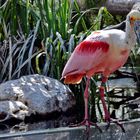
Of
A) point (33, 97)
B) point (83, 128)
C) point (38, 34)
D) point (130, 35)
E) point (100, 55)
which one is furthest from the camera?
point (38, 34)

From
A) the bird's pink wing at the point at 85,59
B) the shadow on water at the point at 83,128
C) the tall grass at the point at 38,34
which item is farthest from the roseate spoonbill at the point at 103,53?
the tall grass at the point at 38,34

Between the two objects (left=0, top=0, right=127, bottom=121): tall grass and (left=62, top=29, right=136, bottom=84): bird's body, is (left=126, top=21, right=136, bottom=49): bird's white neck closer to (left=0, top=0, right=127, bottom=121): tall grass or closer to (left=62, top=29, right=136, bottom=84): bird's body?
(left=62, top=29, right=136, bottom=84): bird's body

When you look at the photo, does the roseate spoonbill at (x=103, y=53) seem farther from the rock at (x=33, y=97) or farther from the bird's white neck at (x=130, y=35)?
the rock at (x=33, y=97)

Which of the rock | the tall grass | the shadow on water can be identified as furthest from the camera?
the tall grass

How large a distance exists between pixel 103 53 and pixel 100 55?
0.15 feet

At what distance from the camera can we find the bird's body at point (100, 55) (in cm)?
374

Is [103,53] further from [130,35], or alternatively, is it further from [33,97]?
[33,97]

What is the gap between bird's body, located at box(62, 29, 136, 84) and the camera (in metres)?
3.74

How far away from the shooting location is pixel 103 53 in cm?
381

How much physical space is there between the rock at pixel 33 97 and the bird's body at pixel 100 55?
53.8 inches

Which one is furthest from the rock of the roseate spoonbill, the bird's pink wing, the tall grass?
the bird's pink wing

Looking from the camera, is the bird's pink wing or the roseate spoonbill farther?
the bird's pink wing

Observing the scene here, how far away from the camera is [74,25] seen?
21.6 ft

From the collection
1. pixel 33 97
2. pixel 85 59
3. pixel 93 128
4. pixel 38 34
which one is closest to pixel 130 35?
pixel 85 59
